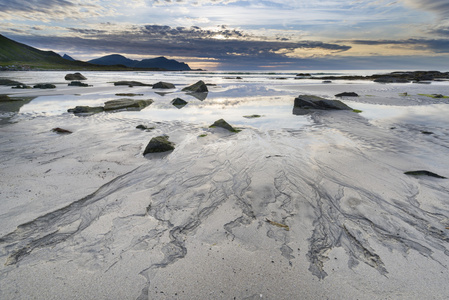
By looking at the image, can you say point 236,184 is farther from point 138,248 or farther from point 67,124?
point 67,124

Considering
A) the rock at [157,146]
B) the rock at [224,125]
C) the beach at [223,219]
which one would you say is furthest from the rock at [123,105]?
the rock at [157,146]

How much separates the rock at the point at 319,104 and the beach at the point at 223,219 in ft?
18.5

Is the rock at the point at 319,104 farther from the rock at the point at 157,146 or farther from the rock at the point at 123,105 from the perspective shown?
the rock at the point at 157,146

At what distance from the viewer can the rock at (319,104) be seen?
12.5 metres

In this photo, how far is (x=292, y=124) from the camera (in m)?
9.29

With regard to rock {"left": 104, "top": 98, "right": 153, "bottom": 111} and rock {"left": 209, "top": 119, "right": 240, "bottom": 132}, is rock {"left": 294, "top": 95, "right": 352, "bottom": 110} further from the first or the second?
rock {"left": 104, "top": 98, "right": 153, "bottom": 111}

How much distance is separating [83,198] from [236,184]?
268 centimetres

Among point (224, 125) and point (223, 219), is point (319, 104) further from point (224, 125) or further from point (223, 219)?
point (223, 219)

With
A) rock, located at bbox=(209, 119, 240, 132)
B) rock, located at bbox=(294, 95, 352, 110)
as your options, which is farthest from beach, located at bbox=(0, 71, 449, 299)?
rock, located at bbox=(294, 95, 352, 110)

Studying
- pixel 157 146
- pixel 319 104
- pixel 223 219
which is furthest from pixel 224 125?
pixel 319 104

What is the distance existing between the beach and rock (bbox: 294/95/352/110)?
5.65m

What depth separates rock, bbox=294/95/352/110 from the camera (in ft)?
40.9

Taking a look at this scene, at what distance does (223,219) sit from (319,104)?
11403mm

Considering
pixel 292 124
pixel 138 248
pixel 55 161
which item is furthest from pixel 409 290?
pixel 292 124
